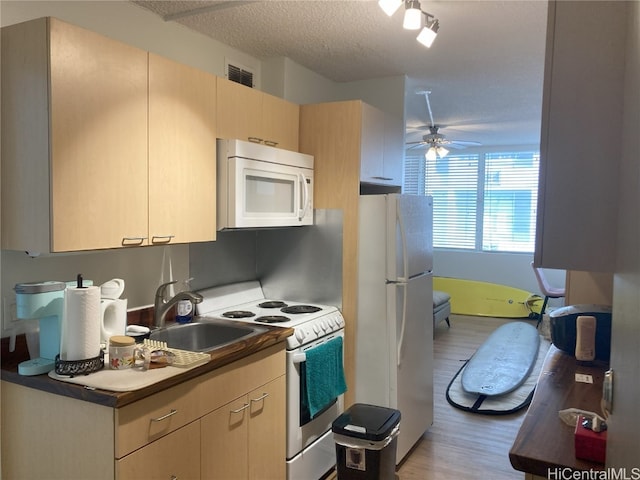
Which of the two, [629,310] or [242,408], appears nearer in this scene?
[629,310]

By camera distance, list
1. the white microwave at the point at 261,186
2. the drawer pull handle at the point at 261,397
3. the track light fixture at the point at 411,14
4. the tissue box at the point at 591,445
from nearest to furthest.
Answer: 1. the tissue box at the point at 591,445
2. the track light fixture at the point at 411,14
3. the drawer pull handle at the point at 261,397
4. the white microwave at the point at 261,186

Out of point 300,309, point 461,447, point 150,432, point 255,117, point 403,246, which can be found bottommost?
point 461,447

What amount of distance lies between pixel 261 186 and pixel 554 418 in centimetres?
173

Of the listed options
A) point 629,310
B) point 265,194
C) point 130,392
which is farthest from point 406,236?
point 629,310

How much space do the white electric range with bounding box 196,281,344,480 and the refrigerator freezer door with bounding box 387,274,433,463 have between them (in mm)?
352

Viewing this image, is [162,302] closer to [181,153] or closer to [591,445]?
[181,153]

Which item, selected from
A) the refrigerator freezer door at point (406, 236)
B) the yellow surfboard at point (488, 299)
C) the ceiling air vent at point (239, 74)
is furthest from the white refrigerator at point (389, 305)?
the yellow surfboard at point (488, 299)

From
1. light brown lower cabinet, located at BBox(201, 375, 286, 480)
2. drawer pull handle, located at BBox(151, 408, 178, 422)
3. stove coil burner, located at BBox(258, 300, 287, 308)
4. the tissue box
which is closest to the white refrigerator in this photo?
stove coil burner, located at BBox(258, 300, 287, 308)

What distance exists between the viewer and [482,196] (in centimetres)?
767

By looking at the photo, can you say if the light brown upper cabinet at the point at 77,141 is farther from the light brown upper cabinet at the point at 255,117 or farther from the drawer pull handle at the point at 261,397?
the drawer pull handle at the point at 261,397

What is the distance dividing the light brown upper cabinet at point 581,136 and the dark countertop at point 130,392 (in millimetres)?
1315

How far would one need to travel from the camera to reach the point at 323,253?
305 cm

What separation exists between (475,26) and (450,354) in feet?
11.7

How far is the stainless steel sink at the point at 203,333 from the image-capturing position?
2.47m
